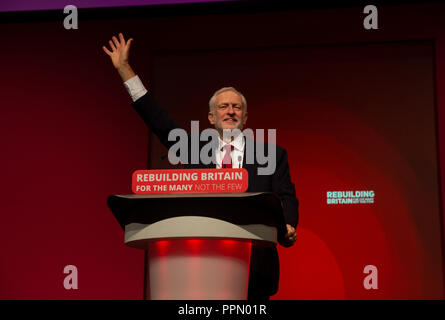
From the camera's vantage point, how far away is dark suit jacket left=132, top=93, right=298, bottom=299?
5.72 ft

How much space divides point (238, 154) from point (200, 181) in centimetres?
56

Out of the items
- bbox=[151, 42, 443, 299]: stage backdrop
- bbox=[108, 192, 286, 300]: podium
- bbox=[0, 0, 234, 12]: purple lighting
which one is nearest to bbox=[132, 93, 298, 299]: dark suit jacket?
bbox=[108, 192, 286, 300]: podium

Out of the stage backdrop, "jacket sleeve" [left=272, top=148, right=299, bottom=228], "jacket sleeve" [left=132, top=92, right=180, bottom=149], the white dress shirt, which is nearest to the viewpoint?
"jacket sleeve" [left=272, top=148, right=299, bottom=228]

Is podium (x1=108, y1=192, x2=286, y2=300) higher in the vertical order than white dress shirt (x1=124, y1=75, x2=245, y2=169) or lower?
lower

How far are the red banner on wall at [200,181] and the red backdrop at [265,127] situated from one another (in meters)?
2.22

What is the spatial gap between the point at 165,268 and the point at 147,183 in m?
0.23

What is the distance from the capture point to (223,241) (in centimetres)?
141

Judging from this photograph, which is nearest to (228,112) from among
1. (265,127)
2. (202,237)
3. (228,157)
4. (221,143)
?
(221,143)

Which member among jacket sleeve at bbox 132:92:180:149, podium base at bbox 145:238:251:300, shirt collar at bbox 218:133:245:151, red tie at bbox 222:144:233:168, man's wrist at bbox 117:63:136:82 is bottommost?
podium base at bbox 145:238:251:300

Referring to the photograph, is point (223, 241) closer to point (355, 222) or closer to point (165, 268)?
point (165, 268)

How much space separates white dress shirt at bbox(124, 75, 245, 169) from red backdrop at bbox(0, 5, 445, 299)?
1685mm

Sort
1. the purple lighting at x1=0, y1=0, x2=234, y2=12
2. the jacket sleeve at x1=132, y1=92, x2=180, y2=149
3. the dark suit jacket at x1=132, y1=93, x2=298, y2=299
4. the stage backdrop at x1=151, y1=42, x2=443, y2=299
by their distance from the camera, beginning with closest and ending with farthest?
the dark suit jacket at x1=132, y1=93, x2=298, y2=299 → the jacket sleeve at x1=132, y1=92, x2=180, y2=149 → the stage backdrop at x1=151, y1=42, x2=443, y2=299 → the purple lighting at x1=0, y1=0, x2=234, y2=12

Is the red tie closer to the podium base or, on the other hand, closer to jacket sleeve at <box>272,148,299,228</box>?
jacket sleeve at <box>272,148,299,228</box>
